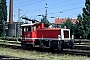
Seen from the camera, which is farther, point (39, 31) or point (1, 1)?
point (1, 1)

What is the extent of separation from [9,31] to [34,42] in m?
56.7

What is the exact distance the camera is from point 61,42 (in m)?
23.1

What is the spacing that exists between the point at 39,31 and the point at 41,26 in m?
0.66

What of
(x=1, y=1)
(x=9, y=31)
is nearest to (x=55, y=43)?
(x=9, y=31)

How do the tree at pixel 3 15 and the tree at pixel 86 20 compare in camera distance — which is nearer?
the tree at pixel 86 20

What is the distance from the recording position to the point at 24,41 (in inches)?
1040

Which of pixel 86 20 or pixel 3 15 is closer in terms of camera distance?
pixel 86 20

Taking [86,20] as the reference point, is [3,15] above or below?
above

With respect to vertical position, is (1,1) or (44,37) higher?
(1,1)

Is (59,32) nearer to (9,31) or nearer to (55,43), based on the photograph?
(55,43)

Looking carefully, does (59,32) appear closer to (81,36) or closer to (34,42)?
(34,42)

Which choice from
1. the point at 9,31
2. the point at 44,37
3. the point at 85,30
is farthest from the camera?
the point at 9,31

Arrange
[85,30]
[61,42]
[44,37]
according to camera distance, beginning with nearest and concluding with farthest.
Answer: [61,42]
[44,37]
[85,30]

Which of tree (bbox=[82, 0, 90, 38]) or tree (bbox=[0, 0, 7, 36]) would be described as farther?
tree (bbox=[0, 0, 7, 36])
